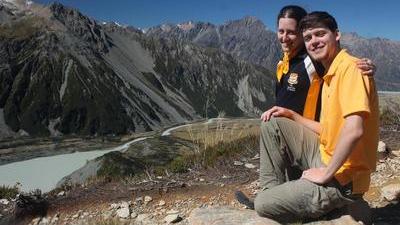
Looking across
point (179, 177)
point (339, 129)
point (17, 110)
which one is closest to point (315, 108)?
point (339, 129)

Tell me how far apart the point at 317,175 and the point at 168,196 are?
4133mm

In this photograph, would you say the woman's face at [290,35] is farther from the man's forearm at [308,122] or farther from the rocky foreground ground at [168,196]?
the rocky foreground ground at [168,196]

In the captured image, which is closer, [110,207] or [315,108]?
[315,108]

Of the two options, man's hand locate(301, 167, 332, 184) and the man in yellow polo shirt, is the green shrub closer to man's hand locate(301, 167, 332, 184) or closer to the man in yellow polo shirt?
the man in yellow polo shirt

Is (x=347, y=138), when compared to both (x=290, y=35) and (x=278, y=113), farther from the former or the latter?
(x=290, y=35)

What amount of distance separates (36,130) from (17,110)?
48.1 ft

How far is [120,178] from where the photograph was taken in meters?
10.6

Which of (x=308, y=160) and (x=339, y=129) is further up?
(x=339, y=129)

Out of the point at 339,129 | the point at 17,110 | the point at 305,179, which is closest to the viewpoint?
the point at 339,129

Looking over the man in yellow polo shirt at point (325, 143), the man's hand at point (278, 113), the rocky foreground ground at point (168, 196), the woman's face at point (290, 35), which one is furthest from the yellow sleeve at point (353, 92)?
the rocky foreground ground at point (168, 196)

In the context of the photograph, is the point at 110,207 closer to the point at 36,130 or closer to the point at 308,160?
the point at 308,160

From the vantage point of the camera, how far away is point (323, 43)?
506cm

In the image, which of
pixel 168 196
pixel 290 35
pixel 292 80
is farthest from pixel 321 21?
pixel 168 196

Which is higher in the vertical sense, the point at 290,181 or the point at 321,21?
the point at 321,21
